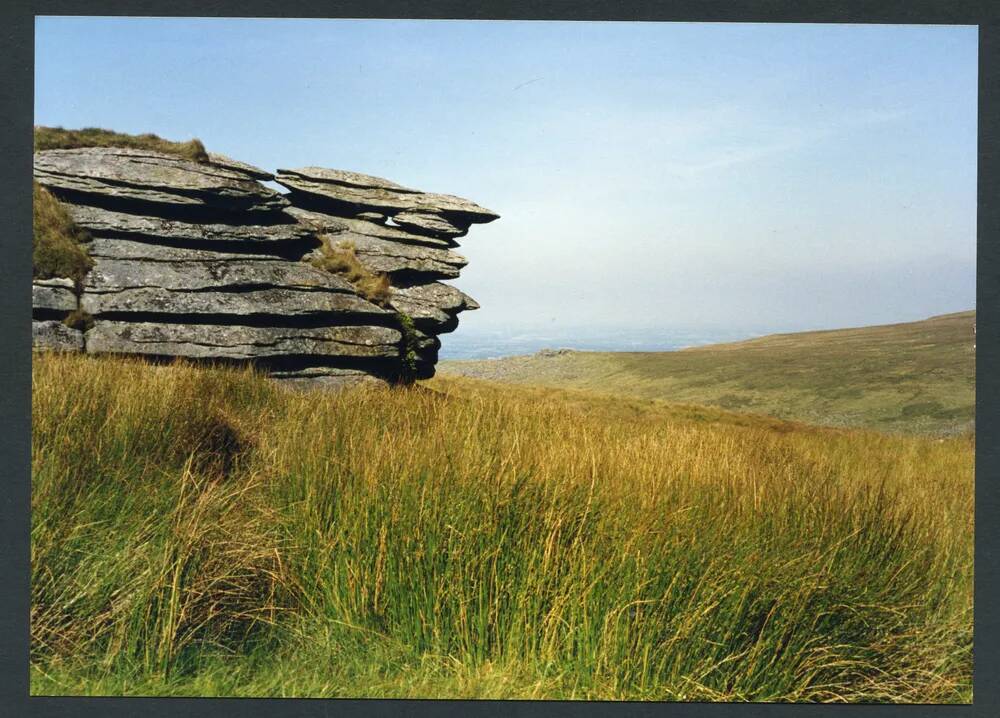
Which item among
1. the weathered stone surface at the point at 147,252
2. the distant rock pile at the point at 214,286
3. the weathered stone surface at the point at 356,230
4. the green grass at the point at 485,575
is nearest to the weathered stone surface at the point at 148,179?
the distant rock pile at the point at 214,286

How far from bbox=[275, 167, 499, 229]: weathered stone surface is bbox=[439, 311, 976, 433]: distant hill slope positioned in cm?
415

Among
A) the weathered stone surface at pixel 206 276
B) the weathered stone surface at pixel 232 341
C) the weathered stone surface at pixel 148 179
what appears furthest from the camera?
the weathered stone surface at pixel 148 179

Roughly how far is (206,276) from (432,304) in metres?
2.88

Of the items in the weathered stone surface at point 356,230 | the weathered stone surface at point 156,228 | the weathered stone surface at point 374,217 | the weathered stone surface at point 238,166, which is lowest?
the weathered stone surface at point 156,228

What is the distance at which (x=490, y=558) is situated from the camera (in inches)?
120

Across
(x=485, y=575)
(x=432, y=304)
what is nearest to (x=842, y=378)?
(x=432, y=304)

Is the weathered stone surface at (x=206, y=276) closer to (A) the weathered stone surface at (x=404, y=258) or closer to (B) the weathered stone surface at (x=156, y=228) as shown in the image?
(B) the weathered stone surface at (x=156, y=228)

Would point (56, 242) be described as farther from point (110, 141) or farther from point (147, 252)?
point (110, 141)

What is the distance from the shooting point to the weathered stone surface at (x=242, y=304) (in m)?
6.07

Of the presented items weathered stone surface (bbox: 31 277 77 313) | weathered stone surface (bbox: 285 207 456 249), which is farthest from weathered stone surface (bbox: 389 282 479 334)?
weathered stone surface (bbox: 31 277 77 313)

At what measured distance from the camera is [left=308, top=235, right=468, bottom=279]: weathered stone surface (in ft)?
28.5

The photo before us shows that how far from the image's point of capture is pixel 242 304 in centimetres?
654

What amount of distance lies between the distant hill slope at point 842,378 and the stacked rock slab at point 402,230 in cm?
396

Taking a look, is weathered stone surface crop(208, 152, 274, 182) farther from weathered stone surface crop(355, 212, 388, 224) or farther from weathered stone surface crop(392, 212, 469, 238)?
weathered stone surface crop(392, 212, 469, 238)
